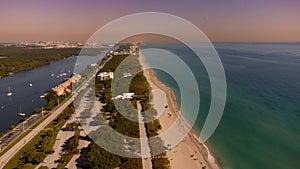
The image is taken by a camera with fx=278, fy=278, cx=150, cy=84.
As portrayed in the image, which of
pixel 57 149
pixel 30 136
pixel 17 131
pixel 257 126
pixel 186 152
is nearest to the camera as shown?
pixel 186 152

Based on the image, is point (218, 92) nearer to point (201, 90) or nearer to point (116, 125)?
point (201, 90)

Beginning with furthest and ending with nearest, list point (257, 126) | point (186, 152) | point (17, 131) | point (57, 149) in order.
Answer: point (257, 126) < point (17, 131) < point (57, 149) < point (186, 152)

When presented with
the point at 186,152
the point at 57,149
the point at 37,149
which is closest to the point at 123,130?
the point at 57,149

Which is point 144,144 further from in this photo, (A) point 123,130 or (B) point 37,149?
(B) point 37,149

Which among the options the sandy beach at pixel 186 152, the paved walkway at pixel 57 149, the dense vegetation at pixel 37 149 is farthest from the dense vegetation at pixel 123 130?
the dense vegetation at pixel 37 149

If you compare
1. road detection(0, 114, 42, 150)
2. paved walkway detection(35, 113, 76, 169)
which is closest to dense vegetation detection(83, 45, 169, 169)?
paved walkway detection(35, 113, 76, 169)

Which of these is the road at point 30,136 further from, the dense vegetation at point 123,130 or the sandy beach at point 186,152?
the sandy beach at point 186,152

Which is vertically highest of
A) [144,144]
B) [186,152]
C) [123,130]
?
[123,130]

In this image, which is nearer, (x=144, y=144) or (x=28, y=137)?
(x=144, y=144)

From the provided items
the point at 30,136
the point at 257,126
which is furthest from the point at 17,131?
the point at 257,126

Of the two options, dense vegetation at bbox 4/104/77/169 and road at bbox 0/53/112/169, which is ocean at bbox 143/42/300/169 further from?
road at bbox 0/53/112/169

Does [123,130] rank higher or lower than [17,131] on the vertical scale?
higher
